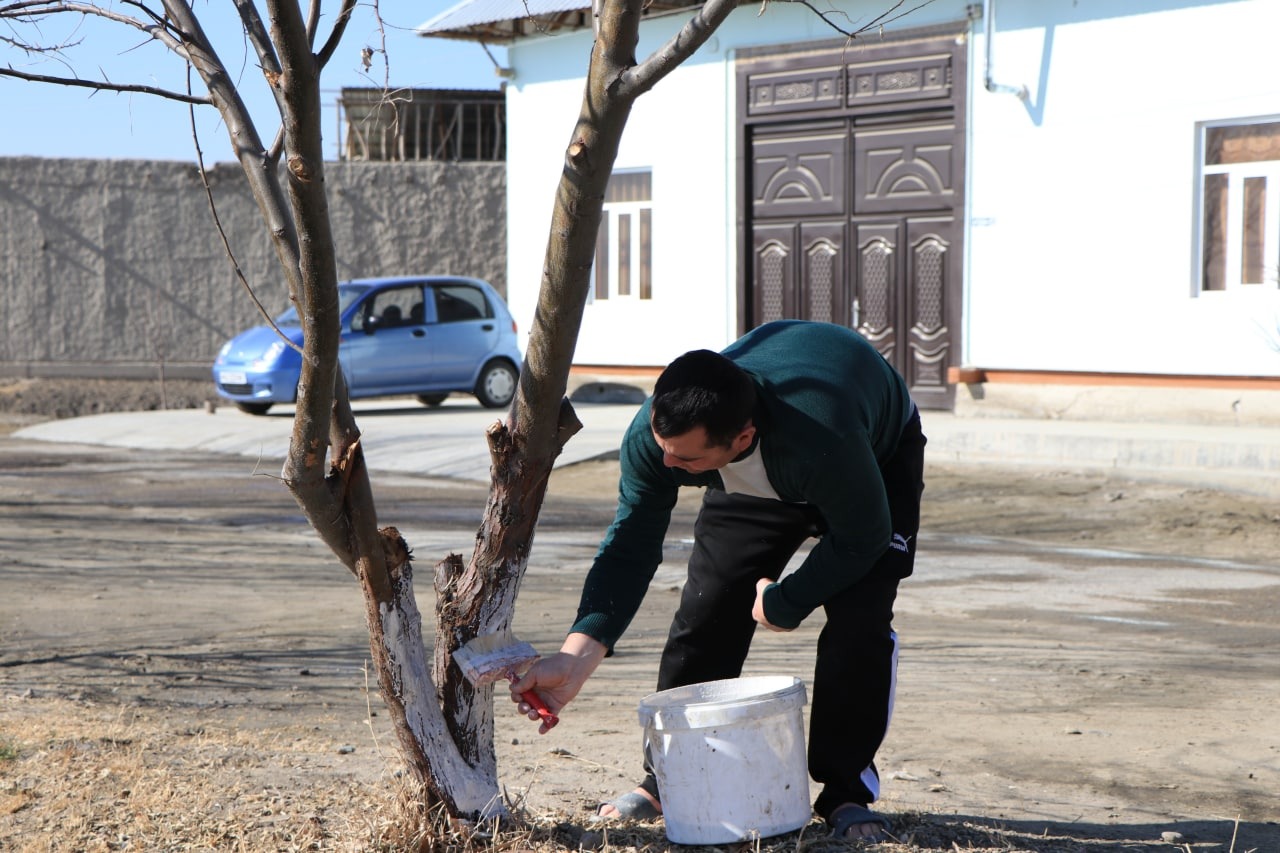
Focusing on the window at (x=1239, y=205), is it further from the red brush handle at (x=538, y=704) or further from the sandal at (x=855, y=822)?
the red brush handle at (x=538, y=704)

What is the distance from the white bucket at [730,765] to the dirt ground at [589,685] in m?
0.09

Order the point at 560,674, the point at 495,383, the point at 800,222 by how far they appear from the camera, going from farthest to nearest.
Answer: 1. the point at 495,383
2. the point at 800,222
3. the point at 560,674

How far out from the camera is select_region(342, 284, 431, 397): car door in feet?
54.4

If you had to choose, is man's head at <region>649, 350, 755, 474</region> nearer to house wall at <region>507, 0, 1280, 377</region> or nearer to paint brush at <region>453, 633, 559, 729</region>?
paint brush at <region>453, 633, 559, 729</region>

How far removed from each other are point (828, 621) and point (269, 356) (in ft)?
43.8

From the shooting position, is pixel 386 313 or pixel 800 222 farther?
pixel 386 313

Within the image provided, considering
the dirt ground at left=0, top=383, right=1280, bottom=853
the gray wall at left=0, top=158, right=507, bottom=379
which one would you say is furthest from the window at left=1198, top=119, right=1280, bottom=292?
the gray wall at left=0, top=158, right=507, bottom=379

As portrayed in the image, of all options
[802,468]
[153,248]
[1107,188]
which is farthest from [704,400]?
[153,248]

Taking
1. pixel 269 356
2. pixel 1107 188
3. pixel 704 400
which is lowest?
pixel 269 356

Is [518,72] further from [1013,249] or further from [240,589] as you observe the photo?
[240,589]

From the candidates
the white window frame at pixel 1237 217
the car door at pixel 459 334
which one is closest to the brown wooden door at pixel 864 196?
the white window frame at pixel 1237 217

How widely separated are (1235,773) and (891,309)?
35.6 ft

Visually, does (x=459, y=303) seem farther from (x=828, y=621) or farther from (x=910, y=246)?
(x=828, y=621)

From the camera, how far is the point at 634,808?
3684 mm
